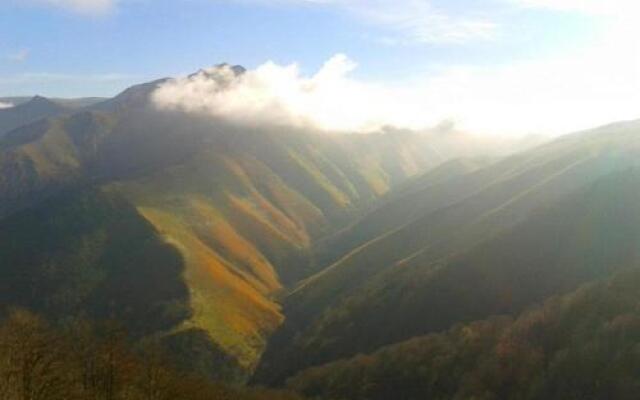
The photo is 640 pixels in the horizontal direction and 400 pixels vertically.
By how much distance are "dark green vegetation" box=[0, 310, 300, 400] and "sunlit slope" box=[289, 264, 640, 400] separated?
209ft

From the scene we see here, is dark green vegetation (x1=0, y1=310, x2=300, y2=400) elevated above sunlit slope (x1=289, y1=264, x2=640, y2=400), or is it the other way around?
dark green vegetation (x1=0, y1=310, x2=300, y2=400)

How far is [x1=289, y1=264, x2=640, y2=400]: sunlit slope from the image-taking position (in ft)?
418

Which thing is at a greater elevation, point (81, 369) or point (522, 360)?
point (81, 369)

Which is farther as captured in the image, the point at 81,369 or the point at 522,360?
the point at 522,360

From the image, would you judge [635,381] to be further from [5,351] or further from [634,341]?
[5,351]

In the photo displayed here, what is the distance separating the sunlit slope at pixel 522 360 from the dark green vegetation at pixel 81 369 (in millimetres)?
63826

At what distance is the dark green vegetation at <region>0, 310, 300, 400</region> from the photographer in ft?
257

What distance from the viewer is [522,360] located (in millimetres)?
145750

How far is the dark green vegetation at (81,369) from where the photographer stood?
78.2 m

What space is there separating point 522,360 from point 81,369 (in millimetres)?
94937

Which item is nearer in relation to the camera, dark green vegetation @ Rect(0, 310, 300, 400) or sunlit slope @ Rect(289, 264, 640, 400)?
dark green vegetation @ Rect(0, 310, 300, 400)

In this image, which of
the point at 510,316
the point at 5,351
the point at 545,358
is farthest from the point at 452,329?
the point at 5,351

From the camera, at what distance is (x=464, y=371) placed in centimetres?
15600

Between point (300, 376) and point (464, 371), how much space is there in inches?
2378
